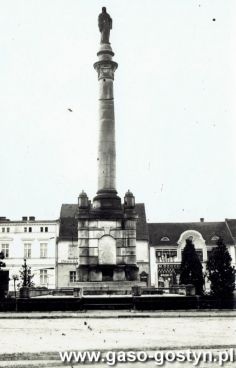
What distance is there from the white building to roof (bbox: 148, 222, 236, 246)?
12613 mm

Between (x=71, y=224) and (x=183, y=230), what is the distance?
1477 cm

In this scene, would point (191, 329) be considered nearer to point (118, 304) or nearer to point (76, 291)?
point (118, 304)

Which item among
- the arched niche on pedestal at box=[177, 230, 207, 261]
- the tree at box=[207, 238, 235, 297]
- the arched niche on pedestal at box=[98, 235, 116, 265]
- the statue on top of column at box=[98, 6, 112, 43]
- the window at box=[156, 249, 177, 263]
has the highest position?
the statue on top of column at box=[98, 6, 112, 43]

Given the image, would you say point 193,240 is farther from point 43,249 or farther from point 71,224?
point 43,249

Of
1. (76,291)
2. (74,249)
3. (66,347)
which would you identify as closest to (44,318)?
(76,291)

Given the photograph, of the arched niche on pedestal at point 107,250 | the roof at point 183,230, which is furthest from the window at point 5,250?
the arched niche on pedestal at point 107,250

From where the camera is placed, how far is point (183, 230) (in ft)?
219

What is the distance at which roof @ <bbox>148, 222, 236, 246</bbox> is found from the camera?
64.7 meters

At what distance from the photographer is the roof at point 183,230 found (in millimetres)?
64688

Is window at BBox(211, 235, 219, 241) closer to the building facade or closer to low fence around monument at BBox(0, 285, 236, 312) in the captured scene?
the building facade

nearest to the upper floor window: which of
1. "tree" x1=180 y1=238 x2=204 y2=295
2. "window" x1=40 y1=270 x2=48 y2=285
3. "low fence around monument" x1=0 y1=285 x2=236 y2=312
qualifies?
"window" x1=40 y1=270 x2=48 y2=285

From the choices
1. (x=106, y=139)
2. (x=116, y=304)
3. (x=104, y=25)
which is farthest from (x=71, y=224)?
(x=116, y=304)

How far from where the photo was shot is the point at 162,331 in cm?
1526

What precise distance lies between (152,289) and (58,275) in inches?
1113
